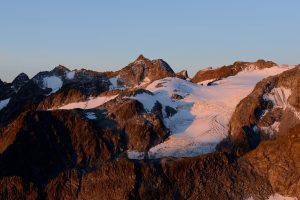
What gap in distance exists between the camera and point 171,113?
14775cm

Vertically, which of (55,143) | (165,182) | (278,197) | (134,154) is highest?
(55,143)

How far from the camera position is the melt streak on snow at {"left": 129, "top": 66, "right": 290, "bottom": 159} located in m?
135

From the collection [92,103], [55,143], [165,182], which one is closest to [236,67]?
[92,103]

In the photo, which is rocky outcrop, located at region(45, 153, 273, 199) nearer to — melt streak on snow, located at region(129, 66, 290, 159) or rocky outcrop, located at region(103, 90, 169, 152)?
melt streak on snow, located at region(129, 66, 290, 159)

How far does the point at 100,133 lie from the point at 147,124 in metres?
8.46

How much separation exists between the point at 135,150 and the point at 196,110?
686 inches

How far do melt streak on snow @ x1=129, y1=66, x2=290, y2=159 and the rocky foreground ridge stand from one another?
5.05 ft

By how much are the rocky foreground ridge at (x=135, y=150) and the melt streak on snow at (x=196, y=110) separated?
5.05 feet

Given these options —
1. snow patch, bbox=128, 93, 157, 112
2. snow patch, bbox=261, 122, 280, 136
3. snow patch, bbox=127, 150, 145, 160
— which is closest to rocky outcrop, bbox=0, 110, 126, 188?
snow patch, bbox=127, 150, 145, 160

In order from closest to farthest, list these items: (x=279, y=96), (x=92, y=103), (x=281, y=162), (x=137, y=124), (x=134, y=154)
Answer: (x=281, y=162) < (x=134, y=154) < (x=137, y=124) < (x=279, y=96) < (x=92, y=103)

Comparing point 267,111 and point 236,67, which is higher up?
point 236,67

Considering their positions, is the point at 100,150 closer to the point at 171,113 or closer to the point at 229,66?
the point at 171,113

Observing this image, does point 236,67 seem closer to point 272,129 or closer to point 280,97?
point 280,97

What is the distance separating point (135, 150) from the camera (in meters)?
136
